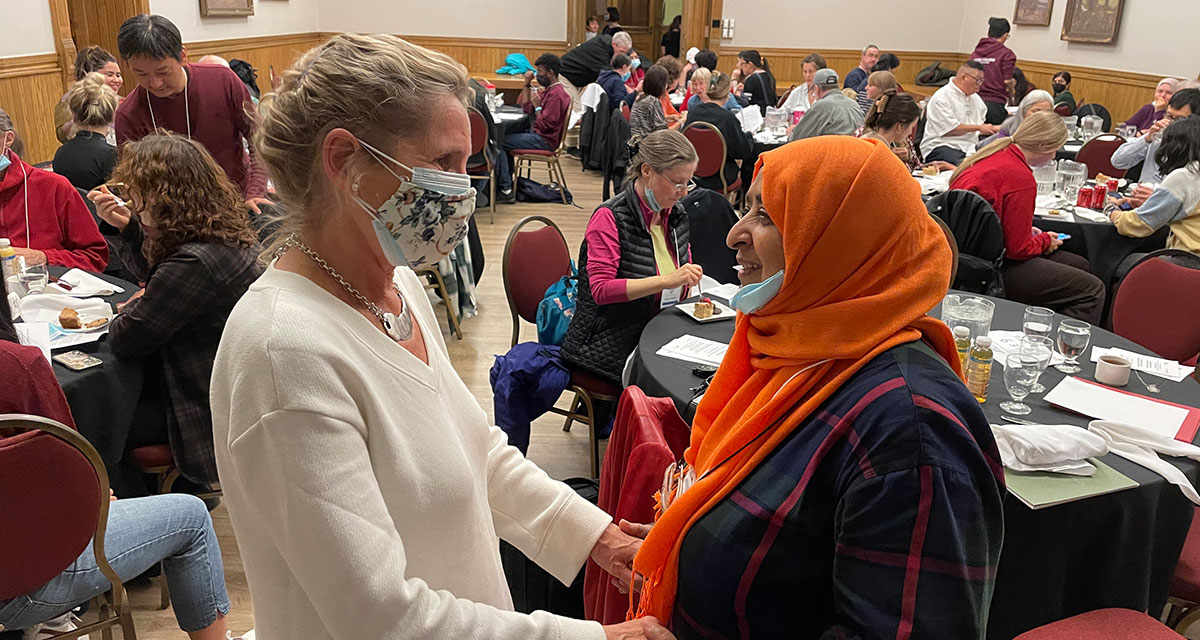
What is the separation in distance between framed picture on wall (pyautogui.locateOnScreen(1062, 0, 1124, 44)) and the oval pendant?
1128cm

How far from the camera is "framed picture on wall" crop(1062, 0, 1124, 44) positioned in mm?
10086

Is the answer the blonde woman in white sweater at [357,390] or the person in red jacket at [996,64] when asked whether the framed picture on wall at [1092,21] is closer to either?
the person in red jacket at [996,64]

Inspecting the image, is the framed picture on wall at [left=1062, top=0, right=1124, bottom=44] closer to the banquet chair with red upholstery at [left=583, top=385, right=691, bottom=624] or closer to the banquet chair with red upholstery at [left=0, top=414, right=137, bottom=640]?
the banquet chair with red upholstery at [left=583, top=385, right=691, bottom=624]

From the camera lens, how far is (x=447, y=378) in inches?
49.2

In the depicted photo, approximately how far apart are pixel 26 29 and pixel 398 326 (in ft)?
24.8

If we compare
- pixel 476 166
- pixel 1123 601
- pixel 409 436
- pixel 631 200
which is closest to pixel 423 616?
pixel 409 436

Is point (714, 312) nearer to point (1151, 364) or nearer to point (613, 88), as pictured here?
point (1151, 364)

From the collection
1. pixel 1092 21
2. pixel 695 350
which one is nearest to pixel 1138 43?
pixel 1092 21

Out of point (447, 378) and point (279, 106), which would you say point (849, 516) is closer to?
point (447, 378)

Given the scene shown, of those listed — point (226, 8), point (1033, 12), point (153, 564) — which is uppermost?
point (1033, 12)

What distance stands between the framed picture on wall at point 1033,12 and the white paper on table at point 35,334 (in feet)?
40.7

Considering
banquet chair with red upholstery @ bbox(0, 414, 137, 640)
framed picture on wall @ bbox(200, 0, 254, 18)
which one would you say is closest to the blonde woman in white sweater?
banquet chair with red upholstery @ bbox(0, 414, 137, 640)

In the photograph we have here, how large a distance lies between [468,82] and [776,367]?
0.64m

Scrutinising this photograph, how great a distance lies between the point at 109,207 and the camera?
320 cm
